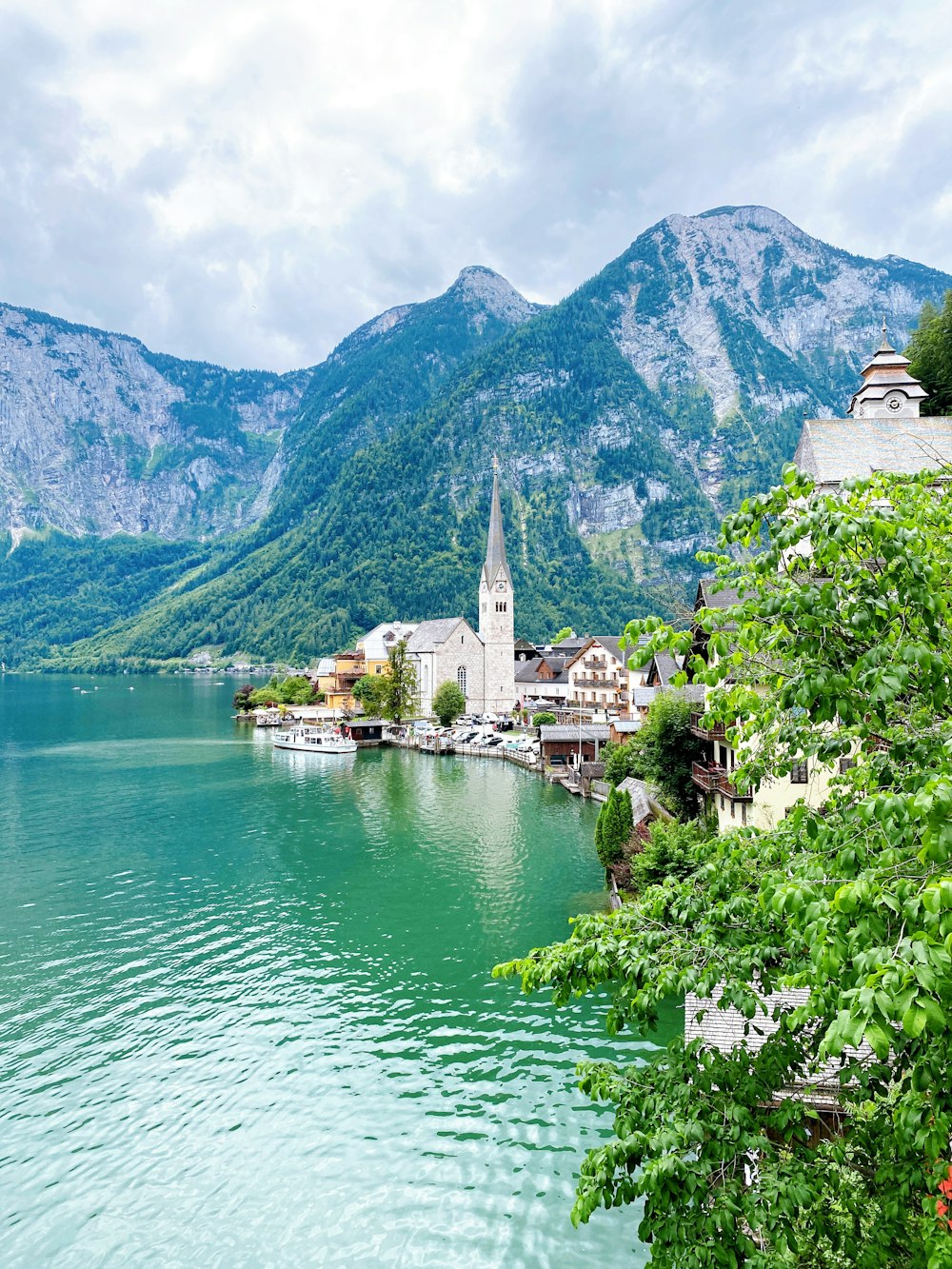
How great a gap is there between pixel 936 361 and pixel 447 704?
5838 centimetres

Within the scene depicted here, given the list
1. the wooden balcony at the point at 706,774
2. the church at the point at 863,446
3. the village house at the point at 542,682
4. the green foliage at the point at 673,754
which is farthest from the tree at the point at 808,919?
the village house at the point at 542,682

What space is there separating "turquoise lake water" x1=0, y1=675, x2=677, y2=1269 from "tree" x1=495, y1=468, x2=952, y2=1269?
9.52 meters

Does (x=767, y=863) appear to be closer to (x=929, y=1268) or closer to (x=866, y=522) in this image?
(x=929, y=1268)

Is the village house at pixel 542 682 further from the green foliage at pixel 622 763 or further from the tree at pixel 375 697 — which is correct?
the green foliage at pixel 622 763

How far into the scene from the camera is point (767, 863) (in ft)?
22.1

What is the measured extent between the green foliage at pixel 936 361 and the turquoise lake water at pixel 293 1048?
34788 mm

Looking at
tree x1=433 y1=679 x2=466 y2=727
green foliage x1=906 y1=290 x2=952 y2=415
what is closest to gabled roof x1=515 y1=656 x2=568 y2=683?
tree x1=433 y1=679 x2=466 y2=727

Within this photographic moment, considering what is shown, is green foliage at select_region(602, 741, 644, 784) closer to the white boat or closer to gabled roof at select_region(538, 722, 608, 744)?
gabled roof at select_region(538, 722, 608, 744)

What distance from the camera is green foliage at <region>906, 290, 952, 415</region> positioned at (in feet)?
150

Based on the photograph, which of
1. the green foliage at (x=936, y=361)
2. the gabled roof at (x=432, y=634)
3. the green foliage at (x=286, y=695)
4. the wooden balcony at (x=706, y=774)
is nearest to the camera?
the wooden balcony at (x=706, y=774)

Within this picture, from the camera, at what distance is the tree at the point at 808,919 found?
411cm

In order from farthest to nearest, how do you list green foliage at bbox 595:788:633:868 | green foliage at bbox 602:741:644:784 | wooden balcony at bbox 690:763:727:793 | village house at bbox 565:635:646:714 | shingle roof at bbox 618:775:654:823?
village house at bbox 565:635:646:714
green foliage at bbox 602:741:644:784
shingle roof at bbox 618:775:654:823
green foliage at bbox 595:788:633:868
wooden balcony at bbox 690:763:727:793

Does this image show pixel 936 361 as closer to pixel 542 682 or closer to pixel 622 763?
pixel 622 763

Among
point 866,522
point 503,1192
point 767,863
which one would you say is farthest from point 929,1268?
point 503,1192
